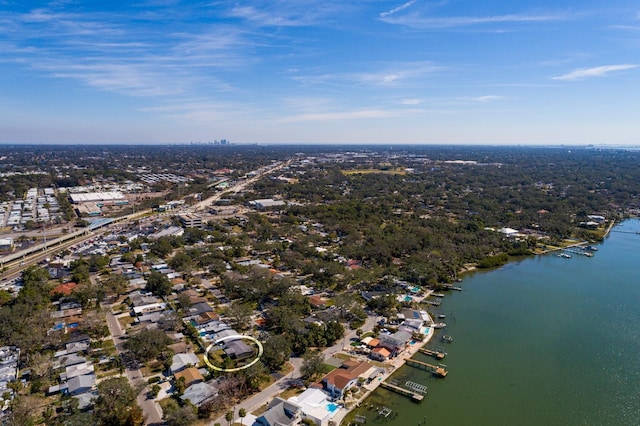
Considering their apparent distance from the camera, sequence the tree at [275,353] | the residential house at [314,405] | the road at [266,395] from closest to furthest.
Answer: the residential house at [314,405] → the road at [266,395] → the tree at [275,353]

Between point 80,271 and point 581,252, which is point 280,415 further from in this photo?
point 581,252

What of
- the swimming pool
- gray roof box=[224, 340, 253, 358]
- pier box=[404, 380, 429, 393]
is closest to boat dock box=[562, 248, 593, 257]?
pier box=[404, 380, 429, 393]

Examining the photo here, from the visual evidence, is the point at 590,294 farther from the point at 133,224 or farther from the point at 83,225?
the point at 83,225

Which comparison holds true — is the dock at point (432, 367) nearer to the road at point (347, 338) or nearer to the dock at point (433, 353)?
the dock at point (433, 353)

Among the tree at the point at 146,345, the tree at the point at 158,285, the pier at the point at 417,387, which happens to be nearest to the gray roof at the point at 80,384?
the tree at the point at 146,345

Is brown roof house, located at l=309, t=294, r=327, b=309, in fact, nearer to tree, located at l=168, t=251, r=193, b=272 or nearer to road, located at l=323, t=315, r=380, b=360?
road, located at l=323, t=315, r=380, b=360

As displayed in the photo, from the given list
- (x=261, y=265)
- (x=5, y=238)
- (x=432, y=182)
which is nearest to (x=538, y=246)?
(x=261, y=265)
